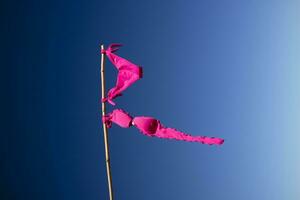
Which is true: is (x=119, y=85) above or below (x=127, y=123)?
above

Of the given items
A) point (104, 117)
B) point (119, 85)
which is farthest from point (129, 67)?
point (104, 117)

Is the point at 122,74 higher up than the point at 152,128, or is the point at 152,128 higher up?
the point at 122,74

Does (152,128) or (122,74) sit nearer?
(152,128)

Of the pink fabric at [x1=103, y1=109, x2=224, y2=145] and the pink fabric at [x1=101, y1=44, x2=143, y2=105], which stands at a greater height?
the pink fabric at [x1=101, y1=44, x2=143, y2=105]

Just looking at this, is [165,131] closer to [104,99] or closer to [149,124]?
[149,124]

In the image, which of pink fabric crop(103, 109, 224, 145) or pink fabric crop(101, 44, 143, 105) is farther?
pink fabric crop(101, 44, 143, 105)

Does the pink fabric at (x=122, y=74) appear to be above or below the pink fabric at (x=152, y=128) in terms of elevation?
above

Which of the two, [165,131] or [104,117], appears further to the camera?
[104,117]

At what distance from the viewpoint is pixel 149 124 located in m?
1.11

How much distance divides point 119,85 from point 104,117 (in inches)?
5.4

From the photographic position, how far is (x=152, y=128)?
1.11 m

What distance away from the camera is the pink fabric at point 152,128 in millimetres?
1022

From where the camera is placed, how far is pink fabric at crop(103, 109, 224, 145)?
1.02 m

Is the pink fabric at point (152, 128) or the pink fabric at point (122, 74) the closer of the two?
the pink fabric at point (152, 128)
